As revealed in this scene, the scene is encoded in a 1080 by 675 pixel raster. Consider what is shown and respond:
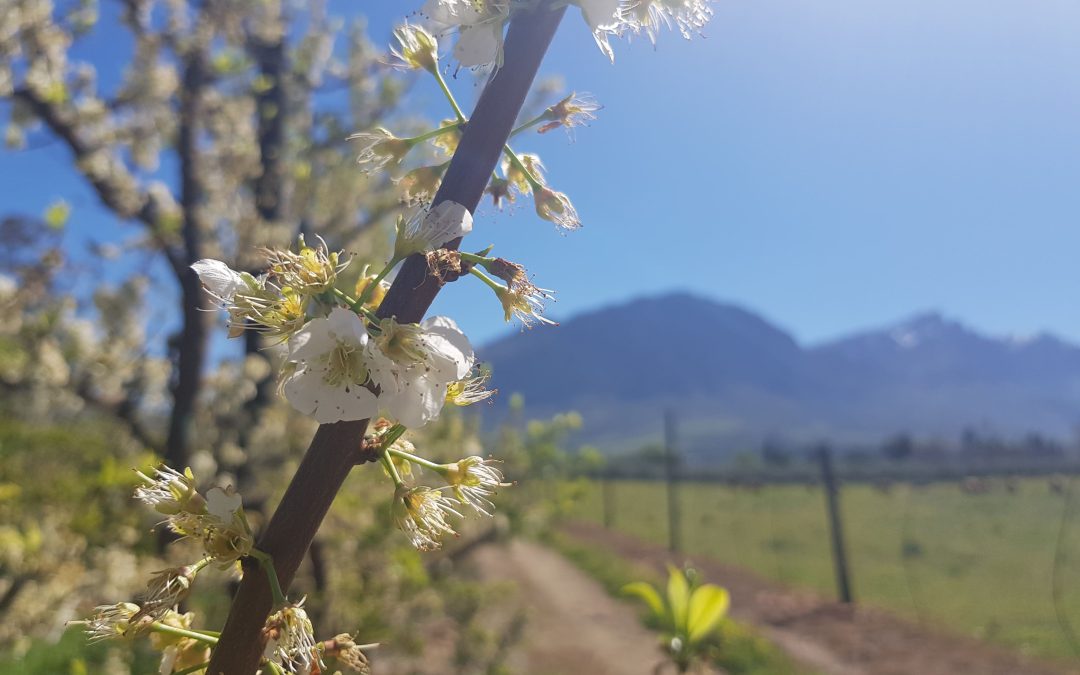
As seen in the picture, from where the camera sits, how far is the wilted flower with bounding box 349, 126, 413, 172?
89cm

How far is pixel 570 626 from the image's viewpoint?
896 cm

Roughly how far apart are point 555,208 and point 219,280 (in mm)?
416

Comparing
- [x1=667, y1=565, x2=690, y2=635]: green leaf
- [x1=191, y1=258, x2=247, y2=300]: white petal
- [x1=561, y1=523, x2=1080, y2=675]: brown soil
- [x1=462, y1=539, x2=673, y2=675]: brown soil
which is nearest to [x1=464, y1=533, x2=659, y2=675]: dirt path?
[x1=462, y1=539, x2=673, y2=675]: brown soil

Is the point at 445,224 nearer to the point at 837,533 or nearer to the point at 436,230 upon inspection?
the point at 436,230

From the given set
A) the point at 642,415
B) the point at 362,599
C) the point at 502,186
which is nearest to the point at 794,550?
the point at 362,599

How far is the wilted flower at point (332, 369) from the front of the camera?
63 centimetres

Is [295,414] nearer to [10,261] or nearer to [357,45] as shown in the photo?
[10,261]

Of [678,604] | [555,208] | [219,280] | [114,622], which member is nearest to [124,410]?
[678,604]

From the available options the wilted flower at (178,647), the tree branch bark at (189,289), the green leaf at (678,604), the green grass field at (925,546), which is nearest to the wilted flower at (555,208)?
the wilted flower at (178,647)

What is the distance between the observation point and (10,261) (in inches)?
Answer: 193

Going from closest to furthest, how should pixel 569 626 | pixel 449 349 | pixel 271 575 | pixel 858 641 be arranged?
pixel 271 575, pixel 449 349, pixel 858 641, pixel 569 626

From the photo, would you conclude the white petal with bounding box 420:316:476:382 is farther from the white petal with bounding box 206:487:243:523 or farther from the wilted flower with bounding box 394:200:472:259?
the white petal with bounding box 206:487:243:523

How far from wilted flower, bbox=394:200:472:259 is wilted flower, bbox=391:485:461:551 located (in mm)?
273

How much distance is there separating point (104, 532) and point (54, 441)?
1231mm
